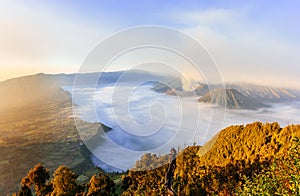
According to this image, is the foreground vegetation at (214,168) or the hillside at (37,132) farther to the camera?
the hillside at (37,132)

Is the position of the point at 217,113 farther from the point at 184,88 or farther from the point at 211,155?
the point at 211,155

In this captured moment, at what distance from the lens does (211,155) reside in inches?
878

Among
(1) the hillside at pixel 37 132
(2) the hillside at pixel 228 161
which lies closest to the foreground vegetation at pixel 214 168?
(2) the hillside at pixel 228 161

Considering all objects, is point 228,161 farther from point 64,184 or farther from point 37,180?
point 37,180

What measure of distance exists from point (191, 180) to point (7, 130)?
9528cm

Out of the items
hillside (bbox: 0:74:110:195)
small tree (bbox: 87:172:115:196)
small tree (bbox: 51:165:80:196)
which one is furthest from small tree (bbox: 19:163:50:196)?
hillside (bbox: 0:74:110:195)

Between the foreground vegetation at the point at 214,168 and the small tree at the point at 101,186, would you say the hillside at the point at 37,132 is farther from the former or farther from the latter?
the small tree at the point at 101,186

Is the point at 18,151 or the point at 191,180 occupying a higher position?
the point at 191,180

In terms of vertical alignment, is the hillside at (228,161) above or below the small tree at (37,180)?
above

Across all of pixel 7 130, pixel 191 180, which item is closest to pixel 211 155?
pixel 191 180

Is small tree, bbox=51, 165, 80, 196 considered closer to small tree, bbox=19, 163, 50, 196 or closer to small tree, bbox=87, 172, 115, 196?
small tree, bbox=87, 172, 115, 196

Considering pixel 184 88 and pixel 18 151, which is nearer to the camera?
pixel 184 88

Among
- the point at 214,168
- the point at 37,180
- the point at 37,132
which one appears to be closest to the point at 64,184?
the point at 37,180

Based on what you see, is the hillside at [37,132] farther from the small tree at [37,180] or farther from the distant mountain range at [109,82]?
the small tree at [37,180]
